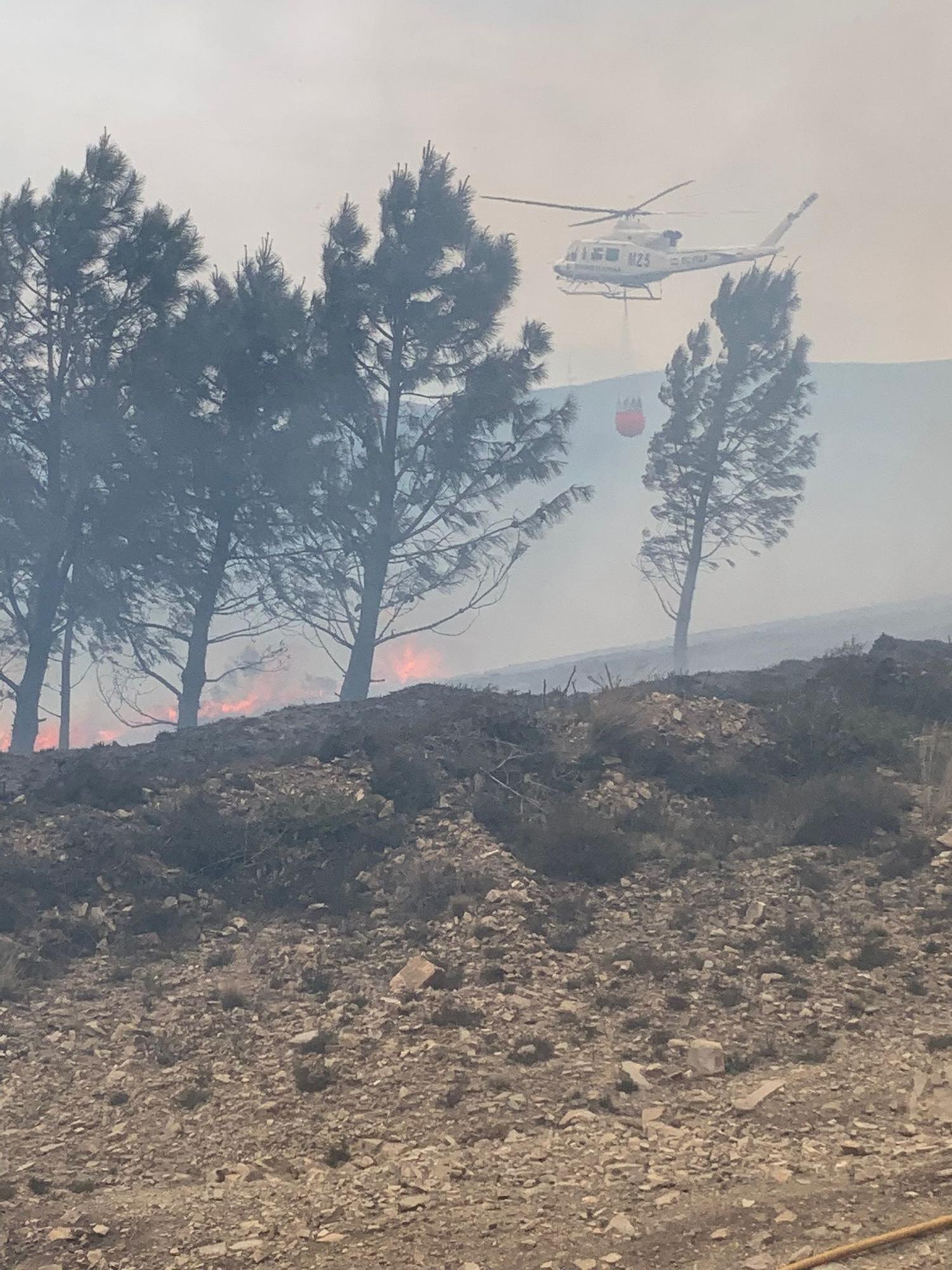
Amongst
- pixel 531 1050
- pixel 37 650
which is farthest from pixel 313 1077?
pixel 37 650

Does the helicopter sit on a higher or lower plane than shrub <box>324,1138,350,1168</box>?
higher

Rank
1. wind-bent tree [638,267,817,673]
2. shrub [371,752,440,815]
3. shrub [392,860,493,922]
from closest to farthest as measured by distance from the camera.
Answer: shrub [392,860,493,922] → shrub [371,752,440,815] → wind-bent tree [638,267,817,673]

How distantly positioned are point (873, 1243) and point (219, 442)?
20.2 metres

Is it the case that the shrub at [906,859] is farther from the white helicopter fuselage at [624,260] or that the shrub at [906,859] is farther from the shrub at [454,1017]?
the white helicopter fuselage at [624,260]

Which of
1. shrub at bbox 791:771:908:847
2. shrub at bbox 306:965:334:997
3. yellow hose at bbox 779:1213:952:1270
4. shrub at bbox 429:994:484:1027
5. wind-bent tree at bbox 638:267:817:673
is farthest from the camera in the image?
wind-bent tree at bbox 638:267:817:673

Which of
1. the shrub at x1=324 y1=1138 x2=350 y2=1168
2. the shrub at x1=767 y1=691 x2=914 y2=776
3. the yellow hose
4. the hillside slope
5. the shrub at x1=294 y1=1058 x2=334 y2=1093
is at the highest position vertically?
the hillside slope

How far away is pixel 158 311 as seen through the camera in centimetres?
2219

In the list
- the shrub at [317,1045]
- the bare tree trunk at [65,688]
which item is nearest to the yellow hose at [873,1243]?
the shrub at [317,1045]

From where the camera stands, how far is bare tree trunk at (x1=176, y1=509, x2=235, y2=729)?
75.2 ft

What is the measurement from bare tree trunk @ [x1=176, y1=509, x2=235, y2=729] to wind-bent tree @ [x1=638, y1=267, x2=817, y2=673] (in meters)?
17.3

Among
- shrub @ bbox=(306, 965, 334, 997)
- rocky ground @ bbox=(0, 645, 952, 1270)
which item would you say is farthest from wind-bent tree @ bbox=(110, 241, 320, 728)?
shrub @ bbox=(306, 965, 334, 997)

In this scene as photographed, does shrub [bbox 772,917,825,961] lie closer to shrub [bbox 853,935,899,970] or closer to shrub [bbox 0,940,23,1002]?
shrub [bbox 853,935,899,970]

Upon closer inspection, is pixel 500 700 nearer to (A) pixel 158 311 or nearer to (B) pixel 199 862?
(B) pixel 199 862

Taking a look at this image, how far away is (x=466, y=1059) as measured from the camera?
7809 mm
